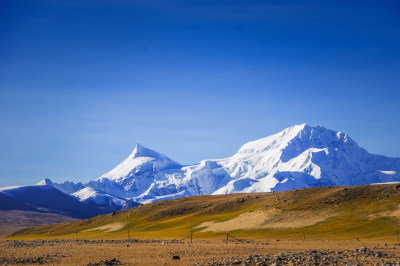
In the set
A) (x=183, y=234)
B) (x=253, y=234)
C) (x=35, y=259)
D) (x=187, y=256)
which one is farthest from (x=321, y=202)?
(x=35, y=259)

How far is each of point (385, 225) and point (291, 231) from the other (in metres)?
13.2

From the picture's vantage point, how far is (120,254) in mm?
45219

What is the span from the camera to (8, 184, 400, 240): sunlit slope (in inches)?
2771

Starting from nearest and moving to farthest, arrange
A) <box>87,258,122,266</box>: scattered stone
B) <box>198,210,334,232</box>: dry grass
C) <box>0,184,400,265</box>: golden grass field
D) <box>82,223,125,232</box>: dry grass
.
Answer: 1. <box>87,258,122,266</box>: scattered stone
2. <box>0,184,400,265</box>: golden grass field
3. <box>198,210,334,232</box>: dry grass
4. <box>82,223,125,232</box>: dry grass

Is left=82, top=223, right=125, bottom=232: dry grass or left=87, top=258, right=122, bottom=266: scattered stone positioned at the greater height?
left=82, top=223, right=125, bottom=232: dry grass

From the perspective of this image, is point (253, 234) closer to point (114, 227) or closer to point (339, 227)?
point (339, 227)

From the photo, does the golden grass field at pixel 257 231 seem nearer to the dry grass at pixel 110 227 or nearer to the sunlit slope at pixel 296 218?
the sunlit slope at pixel 296 218

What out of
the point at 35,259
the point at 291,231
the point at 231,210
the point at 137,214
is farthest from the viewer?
the point at 137,214

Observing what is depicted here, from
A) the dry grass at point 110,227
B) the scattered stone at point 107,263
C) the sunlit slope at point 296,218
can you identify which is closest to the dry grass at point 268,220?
the sunlit slope at point 296,218

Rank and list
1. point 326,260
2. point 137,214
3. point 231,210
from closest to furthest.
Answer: point 326,260 → point 231,210 → point 137,214

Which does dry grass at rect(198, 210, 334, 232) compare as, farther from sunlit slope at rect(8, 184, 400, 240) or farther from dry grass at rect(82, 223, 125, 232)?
dry grass at rect(82, 223, 125, 232)

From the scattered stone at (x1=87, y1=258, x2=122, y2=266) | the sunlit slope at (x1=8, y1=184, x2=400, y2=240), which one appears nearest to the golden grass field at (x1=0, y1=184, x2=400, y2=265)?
the sunlit slope at (x1=8, y1=184, x2=400, y2=240)

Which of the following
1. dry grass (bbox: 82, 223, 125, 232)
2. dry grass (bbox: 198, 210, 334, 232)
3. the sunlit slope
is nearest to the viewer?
the sunlit slope

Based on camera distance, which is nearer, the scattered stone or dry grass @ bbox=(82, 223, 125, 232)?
the scattered stone
